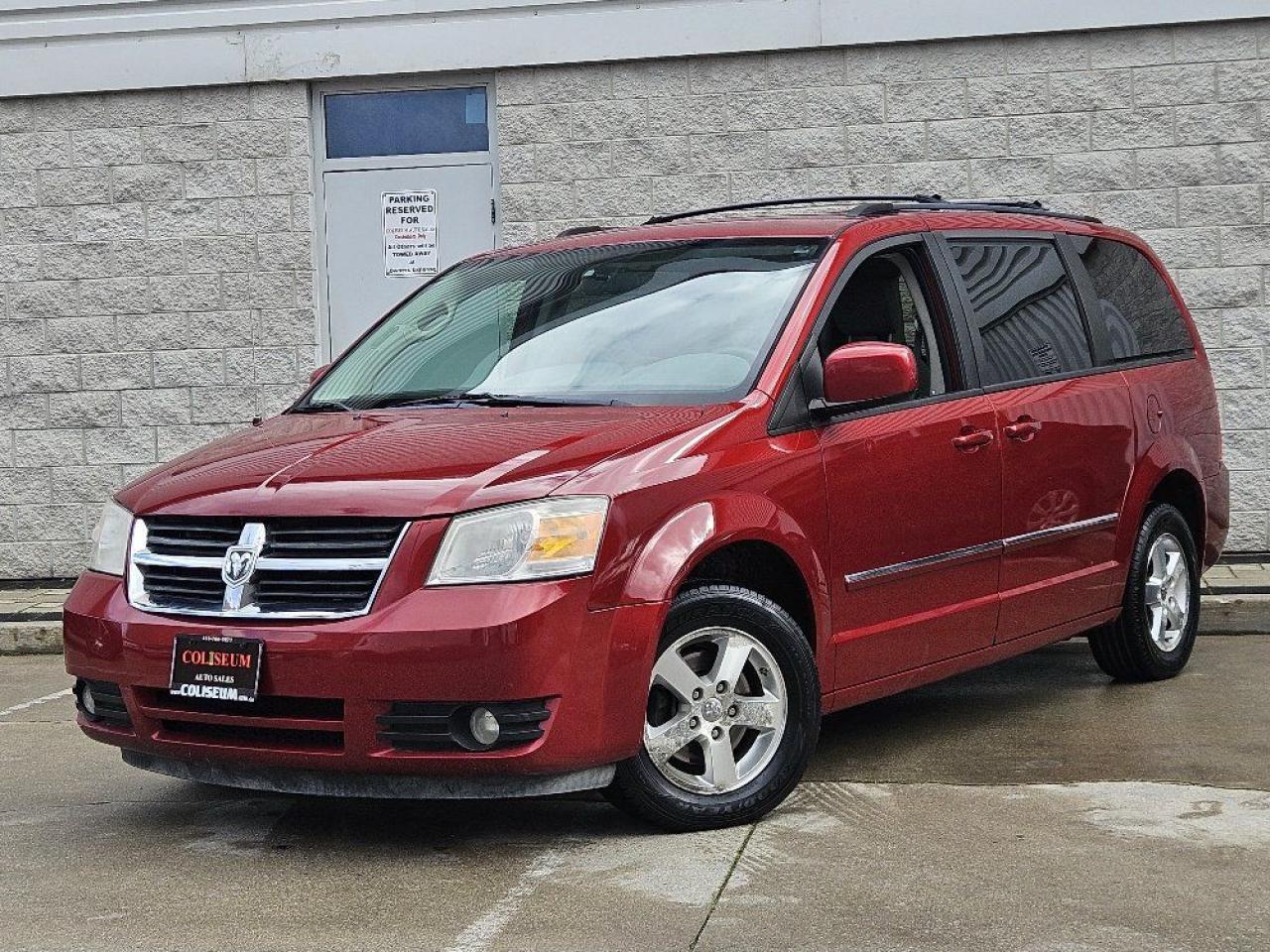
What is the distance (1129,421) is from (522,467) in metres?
3.05

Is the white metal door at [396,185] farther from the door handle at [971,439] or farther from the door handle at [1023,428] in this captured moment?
the door handle at [971,439]

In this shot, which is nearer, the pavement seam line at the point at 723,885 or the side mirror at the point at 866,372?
the pavement seam line at the point at 723,885

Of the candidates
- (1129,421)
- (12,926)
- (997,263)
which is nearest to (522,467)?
(12,926)

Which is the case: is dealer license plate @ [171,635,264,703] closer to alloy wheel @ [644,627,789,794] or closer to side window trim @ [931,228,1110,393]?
alloy wheel @ [644,627,789,794]

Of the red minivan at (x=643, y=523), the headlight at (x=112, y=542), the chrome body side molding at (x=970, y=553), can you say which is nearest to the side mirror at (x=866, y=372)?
the red minivan at (x=643, y=523)

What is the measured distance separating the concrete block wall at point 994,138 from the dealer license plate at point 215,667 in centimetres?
659

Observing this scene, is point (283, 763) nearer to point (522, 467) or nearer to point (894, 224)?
point (522, 467)

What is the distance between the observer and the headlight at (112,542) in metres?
5.72

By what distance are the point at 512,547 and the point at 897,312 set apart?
1954mm

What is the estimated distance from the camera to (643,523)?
17.4ft

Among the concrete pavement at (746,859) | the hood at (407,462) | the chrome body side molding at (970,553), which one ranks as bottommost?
the concrete pavement at (746,859)

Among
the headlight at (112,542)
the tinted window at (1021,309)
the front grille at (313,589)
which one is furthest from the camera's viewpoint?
the tinted window at (1021,309)

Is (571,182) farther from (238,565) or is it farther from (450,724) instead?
(450,724)

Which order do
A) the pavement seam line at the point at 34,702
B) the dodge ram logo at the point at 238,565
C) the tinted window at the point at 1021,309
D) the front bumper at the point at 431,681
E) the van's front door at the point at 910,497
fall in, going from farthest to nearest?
the pavement seam line at the point at 34,702, the tinted window at the point at 1021,309, the van's front door at the point at 910,497, the dodge ram logo at the point at 238,565, the front bumper at the point at 431,681
